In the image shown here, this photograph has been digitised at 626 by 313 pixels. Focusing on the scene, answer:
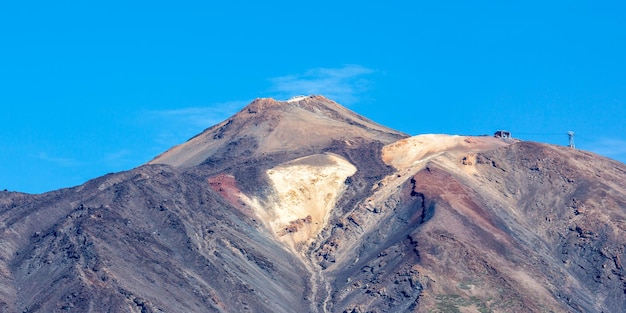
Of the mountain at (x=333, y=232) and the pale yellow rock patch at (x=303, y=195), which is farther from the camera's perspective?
the pale yellow rock patch at (x=303, y=195)

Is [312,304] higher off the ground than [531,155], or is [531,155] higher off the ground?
[531,155]

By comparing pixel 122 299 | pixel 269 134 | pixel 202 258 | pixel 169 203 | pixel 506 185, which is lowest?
pixel 122 299

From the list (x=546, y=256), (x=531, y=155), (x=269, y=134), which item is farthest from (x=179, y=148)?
(x=546, y=256)

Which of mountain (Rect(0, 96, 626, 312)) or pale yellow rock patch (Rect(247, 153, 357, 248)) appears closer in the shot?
mountain (Rect(0, 96, 626, 312))

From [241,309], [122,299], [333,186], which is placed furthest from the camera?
[333,186]

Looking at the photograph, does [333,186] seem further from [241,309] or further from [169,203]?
[241,309]

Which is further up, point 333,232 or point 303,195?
point 303,195

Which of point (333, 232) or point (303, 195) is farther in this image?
point (303, 195)

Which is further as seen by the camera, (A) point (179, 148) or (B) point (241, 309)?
(A) point (179, 148)
